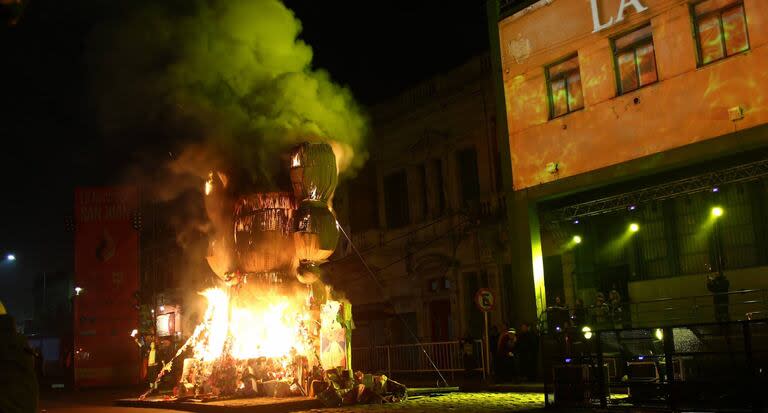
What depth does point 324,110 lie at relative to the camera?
17.6m

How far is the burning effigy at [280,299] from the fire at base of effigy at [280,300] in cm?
2

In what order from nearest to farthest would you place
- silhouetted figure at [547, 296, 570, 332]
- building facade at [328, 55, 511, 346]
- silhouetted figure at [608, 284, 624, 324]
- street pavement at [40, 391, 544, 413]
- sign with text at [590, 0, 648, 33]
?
1. street pavement at [40, 391, 544, 413]
2. sign with text at [590, 0, 648, 33]
3. silhouetted figure at [547, 296, 570, 332]
4. silhouetted figure at [608, 284, 624, 324]
5. building facade at [328, 55, 511, 346]

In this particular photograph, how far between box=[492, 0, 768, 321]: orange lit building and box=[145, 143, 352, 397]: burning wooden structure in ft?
20.7

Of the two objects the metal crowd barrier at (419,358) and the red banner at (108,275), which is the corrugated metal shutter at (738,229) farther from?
the red banner at (108,275)

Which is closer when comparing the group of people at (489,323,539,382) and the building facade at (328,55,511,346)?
the group of people at (489,323,539,382)

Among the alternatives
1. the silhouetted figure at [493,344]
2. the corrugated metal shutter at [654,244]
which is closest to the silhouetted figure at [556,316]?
the silhouetted figure at [493,344]

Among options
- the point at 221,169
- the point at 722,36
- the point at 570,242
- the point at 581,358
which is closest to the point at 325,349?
the point at 221,169

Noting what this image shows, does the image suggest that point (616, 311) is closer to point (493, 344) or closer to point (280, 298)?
point (493, 344)

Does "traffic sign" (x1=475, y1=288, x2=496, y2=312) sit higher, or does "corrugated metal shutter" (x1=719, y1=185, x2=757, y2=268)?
"corrugated metal shutter" (x1=719, y1=185, x2=757, y2=268)

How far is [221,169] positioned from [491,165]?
32.9ft

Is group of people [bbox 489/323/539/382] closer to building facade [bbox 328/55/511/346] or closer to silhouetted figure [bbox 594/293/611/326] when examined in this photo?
silhouetted figure [bbox 594/293/611/326]

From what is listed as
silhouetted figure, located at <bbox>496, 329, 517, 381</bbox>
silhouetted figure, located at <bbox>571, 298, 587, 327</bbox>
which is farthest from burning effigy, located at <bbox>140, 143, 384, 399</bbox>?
silhouetted figure, located at <bbox>571, 298, 587, 327</bbox>

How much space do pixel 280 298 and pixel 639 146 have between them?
9016mm

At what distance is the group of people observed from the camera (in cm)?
1814
